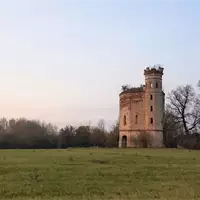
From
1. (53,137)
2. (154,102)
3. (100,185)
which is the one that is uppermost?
(154,102)

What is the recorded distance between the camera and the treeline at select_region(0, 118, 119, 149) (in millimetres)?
92500

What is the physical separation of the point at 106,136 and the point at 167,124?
1833 centimetres

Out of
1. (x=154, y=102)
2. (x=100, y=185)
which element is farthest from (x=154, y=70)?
(x=100, y=185)

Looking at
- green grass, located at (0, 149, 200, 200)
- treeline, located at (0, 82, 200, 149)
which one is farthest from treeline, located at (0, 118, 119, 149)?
green grass, located at (0, 149, 200, 200)

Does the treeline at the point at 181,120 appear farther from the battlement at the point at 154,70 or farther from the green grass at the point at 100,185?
the green grass at the point at 100,185

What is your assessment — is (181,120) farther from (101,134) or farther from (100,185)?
(100,185)

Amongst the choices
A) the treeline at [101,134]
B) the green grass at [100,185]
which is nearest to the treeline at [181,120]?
the treeline at [101,134]

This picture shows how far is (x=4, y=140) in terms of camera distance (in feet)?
302

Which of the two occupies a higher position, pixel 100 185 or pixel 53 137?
pixel 53 137

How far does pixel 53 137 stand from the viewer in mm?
98312

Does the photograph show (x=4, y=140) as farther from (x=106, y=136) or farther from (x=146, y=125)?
(x=146, y=125)

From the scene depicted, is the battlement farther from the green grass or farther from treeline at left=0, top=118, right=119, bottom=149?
the green grass

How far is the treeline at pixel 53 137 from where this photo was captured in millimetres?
92500

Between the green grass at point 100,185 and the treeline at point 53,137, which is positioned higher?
the treeline at point 53,137
